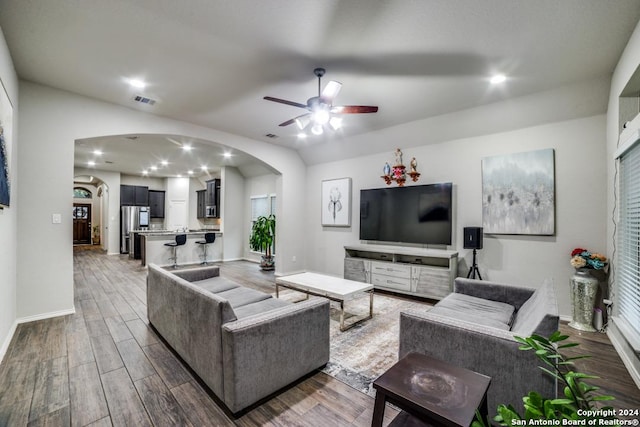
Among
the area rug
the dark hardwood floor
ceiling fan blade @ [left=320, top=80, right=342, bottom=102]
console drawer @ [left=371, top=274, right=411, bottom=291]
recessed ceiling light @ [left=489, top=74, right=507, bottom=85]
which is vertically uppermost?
recessed ceiling light @ [left=489, top=74, right=507, bottom=85]

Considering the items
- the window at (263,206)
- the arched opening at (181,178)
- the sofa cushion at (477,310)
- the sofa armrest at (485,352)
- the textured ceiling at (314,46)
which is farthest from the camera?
the window at (263,206)

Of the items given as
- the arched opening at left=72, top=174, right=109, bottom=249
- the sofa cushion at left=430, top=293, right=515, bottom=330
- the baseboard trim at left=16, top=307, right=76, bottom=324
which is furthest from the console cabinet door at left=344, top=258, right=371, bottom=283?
the arched opening at left=72, top=174, right=109, bottom=249

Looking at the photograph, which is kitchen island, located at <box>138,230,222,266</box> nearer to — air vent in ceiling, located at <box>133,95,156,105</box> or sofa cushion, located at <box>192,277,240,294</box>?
air vent in ceiling, located at <box>133,95,156,105</box>

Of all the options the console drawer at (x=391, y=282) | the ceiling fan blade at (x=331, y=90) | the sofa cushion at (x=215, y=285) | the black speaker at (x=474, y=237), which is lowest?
the console drawer at (x=391, y=282)

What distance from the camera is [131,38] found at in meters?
2.52

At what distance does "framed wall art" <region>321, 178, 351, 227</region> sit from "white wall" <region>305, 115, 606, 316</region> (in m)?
1.15

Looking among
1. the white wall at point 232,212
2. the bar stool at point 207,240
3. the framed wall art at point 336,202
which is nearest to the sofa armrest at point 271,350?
the framed wall art at point 336,202

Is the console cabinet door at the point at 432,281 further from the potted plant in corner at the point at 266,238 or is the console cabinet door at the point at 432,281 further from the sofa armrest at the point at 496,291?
the potted plant in corner at the point at 266,238

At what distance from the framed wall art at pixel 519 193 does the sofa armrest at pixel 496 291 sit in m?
1.24

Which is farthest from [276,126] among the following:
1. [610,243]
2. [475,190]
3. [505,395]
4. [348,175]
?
[610,243]

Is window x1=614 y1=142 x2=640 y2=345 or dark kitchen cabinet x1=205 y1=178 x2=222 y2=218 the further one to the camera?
dark kitchen cabinet x1=205 y1=178 x2=222 y2=218

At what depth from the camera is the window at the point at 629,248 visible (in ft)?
8.23

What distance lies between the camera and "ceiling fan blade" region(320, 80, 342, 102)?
2.63 m

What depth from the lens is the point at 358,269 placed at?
16.8 feet
